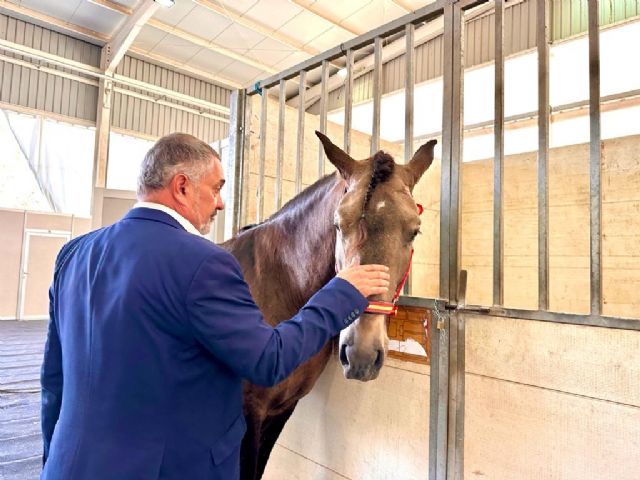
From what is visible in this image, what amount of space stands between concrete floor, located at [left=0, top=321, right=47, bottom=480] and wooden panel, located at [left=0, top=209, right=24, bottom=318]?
194 cm

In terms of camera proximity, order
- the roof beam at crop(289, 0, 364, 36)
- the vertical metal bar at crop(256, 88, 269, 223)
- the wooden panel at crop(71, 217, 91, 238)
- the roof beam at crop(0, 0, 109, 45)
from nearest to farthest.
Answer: the vertical metal bar at crop(256, 88, 269, 223)
the roof beam at crop(289, 0, 364, 36)
the roof beam at crop(0, 0, 109, 45)
the wooden panel at crop(71, 217, 91, 238)

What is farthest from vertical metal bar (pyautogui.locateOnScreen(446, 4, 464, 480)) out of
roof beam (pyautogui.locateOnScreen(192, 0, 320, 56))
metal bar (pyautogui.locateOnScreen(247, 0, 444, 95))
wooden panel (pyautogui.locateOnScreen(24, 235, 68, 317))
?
wooden panel (pyautogui.locateOnScreen(24, 235, 68, 317))

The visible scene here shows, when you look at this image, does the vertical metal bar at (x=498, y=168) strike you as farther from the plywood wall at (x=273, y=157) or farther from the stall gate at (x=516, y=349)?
the plywood wall at (x=273, y=157)

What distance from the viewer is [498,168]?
129cm

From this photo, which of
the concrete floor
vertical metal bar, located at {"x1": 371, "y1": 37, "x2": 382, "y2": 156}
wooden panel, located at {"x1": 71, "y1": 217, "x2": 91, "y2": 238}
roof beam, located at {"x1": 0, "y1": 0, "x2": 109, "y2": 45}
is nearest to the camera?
vertical metal bar, located at {"x1": 371, "y1": 37, "x2": 382, "y2": 156}

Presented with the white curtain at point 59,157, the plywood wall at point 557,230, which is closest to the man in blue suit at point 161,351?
the plywood wall at point 557,230

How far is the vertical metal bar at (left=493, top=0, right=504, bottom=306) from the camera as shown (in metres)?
1.26

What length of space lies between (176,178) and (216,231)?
3068 mm

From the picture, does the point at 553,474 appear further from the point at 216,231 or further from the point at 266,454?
the point at 216,231

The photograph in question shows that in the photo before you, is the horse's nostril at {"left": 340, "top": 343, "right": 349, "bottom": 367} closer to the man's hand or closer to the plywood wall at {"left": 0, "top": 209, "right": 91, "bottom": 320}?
the man's hand

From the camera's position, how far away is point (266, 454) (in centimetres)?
161

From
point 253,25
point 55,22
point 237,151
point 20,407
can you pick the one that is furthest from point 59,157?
point 237,151

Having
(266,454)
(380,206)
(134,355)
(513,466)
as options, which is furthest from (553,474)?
(134,355)

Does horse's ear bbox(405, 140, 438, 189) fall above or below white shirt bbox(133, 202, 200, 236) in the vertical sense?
above
